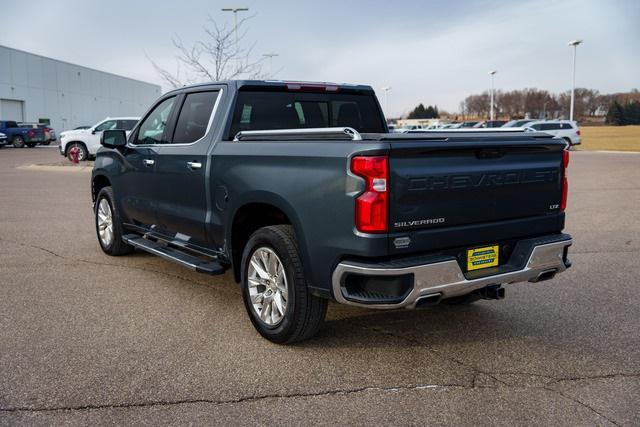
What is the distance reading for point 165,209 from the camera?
5770 mm

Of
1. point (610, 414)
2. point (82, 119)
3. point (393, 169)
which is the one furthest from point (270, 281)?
point (82, 119)

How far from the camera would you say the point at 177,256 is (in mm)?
5555

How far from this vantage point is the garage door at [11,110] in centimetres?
5162

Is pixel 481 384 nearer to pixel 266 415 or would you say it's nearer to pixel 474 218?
pixel 474 218

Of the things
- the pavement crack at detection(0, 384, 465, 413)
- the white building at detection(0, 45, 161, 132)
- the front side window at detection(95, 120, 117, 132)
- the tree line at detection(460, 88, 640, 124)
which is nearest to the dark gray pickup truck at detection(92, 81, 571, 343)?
the pavement crack at detection(0, 384, 465, 413)

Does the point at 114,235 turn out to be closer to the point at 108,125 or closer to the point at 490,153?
the point at 490,153

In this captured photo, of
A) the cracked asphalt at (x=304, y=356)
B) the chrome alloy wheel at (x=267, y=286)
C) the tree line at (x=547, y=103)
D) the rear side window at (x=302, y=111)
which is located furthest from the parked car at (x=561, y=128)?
the tree line at (x=547, y=103)

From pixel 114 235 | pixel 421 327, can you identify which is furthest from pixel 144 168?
pixel 421 327

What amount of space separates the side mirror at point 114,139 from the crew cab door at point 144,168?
9cm

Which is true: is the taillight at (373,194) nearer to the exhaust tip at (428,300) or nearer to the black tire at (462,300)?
the exhaust tip at (428,300)

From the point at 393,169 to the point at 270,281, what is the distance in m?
1.36

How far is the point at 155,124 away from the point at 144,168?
48cm

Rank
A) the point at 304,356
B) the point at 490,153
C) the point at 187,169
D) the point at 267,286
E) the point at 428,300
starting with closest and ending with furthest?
the point at 428,300 < the point at 490,153 < the point at 304,356 < the point at 267,286 < the point at 187,169

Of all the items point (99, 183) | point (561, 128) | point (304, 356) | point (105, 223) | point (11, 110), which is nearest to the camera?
point (304, 356)
